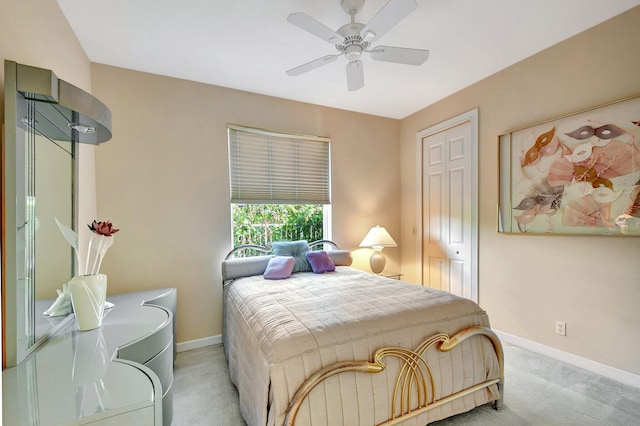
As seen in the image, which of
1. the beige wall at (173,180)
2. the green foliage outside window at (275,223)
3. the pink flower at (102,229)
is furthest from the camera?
the green foliage outside window at (275,223)

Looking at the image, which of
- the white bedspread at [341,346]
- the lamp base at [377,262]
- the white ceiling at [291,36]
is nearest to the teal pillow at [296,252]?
the white bedspread at [341,346]

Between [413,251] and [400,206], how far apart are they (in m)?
0.72

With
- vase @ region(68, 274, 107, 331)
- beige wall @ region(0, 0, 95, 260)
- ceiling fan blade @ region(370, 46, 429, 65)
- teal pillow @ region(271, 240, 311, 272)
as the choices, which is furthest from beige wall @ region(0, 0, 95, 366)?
ceiling fan blade @ region(370, 46, 429, 65)

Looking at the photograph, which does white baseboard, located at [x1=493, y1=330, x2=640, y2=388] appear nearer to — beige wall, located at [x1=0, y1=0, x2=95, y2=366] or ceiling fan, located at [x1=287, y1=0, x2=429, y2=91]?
ceiling fan, located at [x1=287, y1=0, x2=429, y2=91]

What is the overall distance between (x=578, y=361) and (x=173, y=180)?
414cm

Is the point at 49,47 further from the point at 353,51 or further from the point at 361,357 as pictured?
the point at 361,357

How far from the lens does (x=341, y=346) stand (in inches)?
58.7

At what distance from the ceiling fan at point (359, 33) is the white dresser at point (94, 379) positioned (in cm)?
199

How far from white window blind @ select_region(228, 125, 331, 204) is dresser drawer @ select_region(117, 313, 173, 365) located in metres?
1.85

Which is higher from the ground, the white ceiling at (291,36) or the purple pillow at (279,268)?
the white ceiling at (291,36)

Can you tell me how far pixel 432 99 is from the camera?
147 inches

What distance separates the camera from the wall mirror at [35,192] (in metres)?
1.14

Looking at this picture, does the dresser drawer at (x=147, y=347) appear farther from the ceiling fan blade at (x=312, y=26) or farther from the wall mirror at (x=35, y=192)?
the ceiling fan blade at (x=312, y=26)

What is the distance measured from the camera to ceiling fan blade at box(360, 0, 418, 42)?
159 cm
